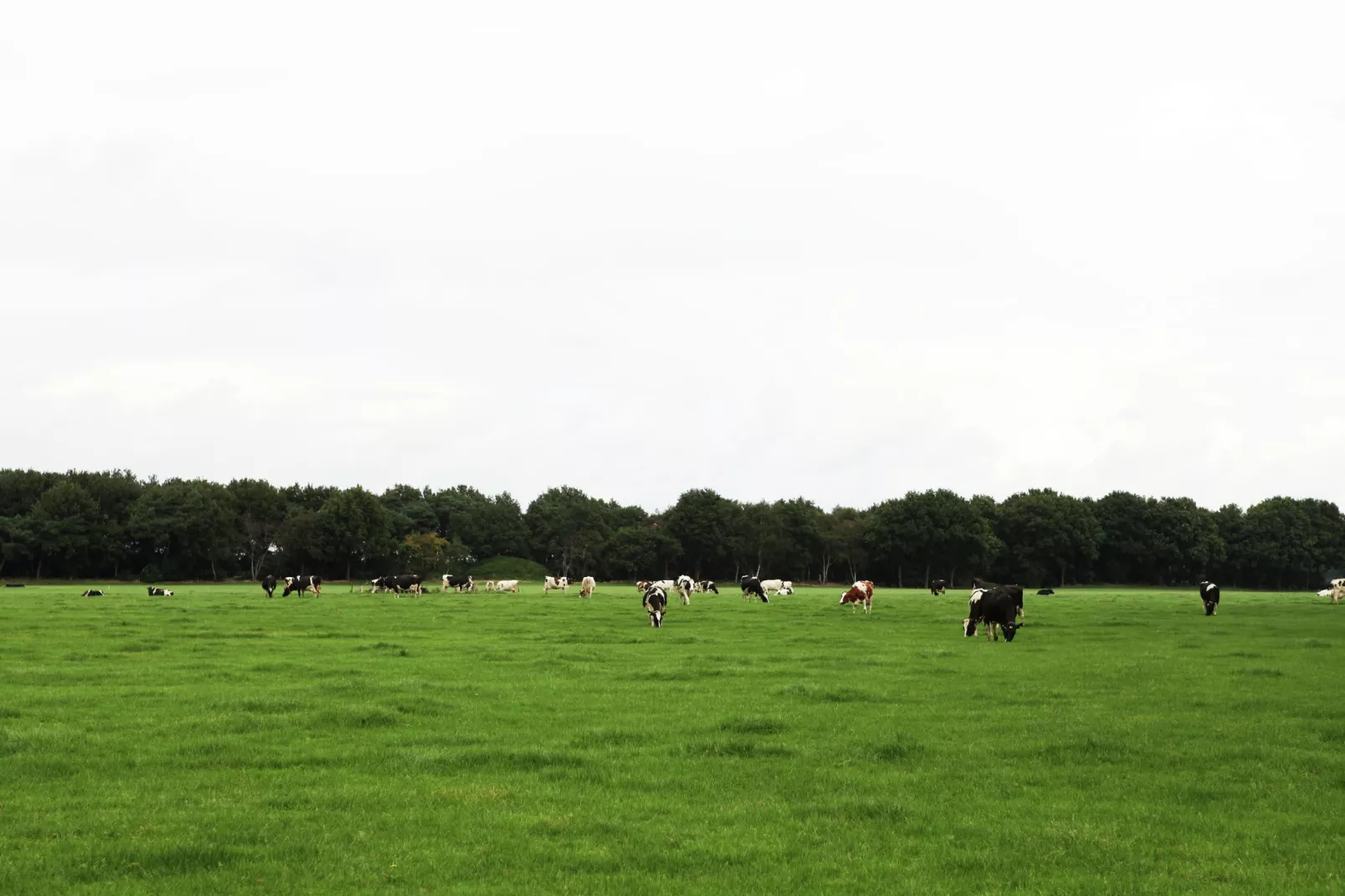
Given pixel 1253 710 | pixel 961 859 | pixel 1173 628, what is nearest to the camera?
pixel 961 859

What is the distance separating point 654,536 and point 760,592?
238 feet

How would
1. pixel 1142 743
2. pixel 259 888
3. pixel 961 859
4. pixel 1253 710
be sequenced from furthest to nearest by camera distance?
1. pixel 1253 710
2. pixel 1142 743
3. pixel 961 859
4. pixel 259 888

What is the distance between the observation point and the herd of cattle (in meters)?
34.3

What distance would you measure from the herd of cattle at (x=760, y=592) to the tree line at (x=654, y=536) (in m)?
44.8

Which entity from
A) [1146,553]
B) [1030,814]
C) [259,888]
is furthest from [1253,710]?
[1146,553]

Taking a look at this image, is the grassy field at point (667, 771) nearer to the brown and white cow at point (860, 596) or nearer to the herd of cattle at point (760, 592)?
the herd of cattle at point (760, 592)

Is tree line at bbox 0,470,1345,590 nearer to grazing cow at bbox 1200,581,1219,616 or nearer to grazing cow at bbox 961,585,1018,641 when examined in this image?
grazing cow at bbox 1200,581,1219,616

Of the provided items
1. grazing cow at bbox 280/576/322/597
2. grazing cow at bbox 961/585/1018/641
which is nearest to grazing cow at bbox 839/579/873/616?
grazing cow at bbox 961/585/1018/641

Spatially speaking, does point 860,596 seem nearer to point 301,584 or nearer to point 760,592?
point 760,592

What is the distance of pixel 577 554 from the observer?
14700 centimetres

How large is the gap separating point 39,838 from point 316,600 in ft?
165

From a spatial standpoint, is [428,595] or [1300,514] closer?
[428,595]

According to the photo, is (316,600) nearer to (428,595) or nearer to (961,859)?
(428,595)

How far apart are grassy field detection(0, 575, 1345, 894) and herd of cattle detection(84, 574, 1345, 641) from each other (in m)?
5.53
